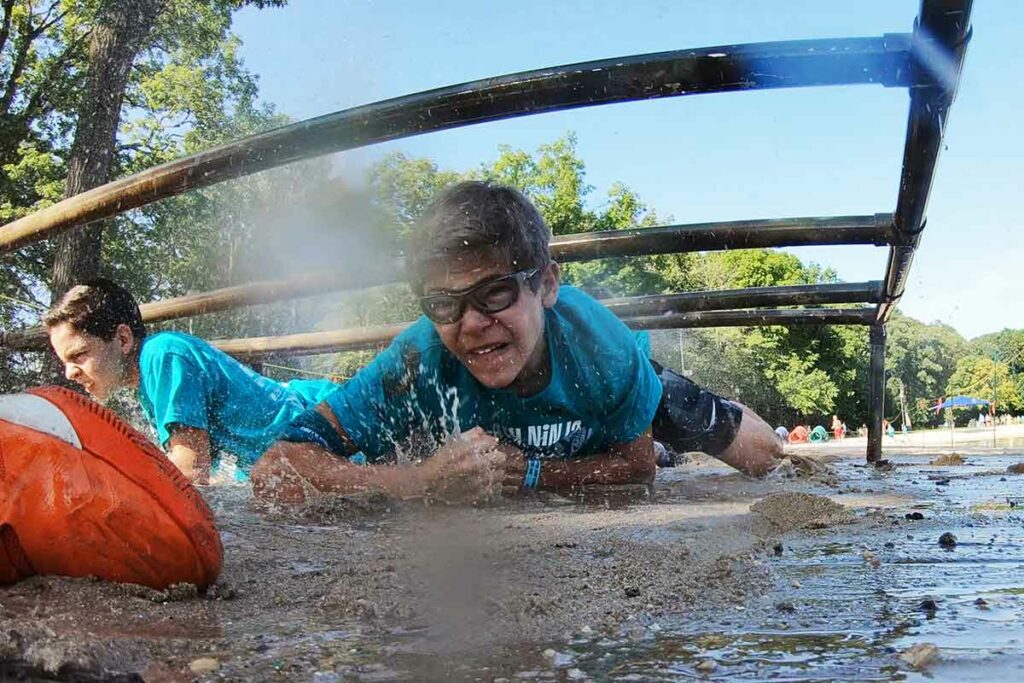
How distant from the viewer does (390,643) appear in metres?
1.24

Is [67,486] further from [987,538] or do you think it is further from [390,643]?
[987,538]

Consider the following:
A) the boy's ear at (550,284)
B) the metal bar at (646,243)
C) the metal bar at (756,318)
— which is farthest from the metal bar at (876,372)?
the boy's ear at (550,284)

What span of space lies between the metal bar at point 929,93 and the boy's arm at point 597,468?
3.98 feet

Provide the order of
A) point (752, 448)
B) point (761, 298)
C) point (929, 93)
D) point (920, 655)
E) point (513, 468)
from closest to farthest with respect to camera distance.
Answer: point (920, 655) < point (929, 93) < point (513, 468) < point (752, 448) < point (761, 298)

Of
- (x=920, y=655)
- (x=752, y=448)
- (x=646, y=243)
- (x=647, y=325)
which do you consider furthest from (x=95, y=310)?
(x=920, y=655)

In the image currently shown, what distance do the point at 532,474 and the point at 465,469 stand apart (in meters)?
0.42

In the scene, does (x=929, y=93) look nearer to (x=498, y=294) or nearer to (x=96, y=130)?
(x=498, y=294)

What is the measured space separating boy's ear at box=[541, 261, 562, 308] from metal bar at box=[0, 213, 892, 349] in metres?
0.94

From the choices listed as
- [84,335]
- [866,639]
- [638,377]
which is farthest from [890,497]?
[84,335]

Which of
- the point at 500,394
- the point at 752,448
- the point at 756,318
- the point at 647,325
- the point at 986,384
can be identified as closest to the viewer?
the point at 500,394

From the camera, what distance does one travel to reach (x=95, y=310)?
387 centimetres

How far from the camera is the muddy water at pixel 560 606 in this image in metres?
1.08

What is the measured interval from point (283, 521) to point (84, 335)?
1.81 m

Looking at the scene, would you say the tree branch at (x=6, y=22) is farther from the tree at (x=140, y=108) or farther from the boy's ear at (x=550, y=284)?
the boy's ear at (x=550, y=284)
